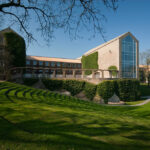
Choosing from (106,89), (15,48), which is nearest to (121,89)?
(106,89)

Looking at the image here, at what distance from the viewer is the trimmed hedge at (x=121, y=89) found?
70.3ft

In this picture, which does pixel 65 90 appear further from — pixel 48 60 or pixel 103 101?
pixel 48 60

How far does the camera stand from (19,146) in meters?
1.86

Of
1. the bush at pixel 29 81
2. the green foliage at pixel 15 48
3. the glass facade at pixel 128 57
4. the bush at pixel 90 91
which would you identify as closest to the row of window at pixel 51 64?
the green foliage at pixel 15 48

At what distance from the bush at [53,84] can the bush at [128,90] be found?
41.9ft

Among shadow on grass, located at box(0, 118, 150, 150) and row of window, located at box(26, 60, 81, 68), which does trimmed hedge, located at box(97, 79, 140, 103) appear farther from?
row of window, located at box(26, 60, 81, 68)

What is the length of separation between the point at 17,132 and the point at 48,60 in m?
36.9

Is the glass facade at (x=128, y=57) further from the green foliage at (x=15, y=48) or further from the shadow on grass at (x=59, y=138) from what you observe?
the shadow on grass at (x=59, y=138)

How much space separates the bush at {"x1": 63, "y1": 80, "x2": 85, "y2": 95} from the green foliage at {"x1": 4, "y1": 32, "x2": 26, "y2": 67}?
12443mm

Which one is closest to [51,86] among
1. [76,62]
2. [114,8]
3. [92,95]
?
[92,95]

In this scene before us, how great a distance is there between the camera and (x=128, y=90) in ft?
76.2

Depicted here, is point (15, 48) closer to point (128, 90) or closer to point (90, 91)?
point (90, 91)

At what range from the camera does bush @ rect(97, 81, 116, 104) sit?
70.0 ft

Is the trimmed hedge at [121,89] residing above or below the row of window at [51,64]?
below
